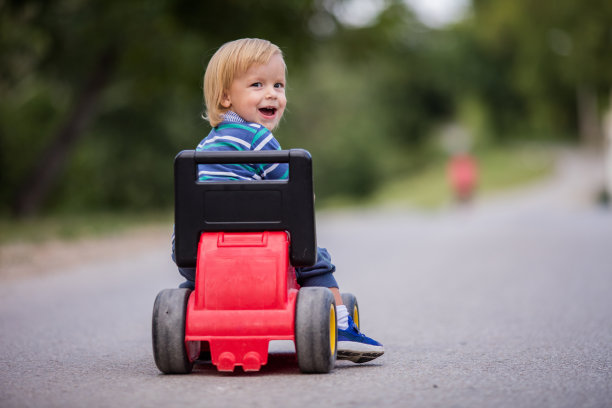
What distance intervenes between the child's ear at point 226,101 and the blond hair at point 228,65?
0.01 metres

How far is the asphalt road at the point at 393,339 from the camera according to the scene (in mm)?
3725

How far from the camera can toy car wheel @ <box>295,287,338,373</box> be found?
4023 mm

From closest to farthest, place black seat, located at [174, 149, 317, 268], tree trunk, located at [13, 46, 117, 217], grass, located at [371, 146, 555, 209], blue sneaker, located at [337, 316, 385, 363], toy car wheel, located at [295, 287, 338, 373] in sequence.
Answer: toy car wheel, located at [295, 287, 338, 373] < black seat, located at [174, 149, 317, 268] < blue sneaker, located at [337, 316, 385, 363] < tree trunk, located at [13, 46, 117, 217] < grass, located at [371, 146, 555, 209]

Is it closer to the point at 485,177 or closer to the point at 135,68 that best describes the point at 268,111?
the point at 135,68

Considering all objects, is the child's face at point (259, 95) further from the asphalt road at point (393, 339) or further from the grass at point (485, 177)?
the grass at point (485, 177)

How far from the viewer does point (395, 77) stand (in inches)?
3031

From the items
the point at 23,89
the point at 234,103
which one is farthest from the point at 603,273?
the point at 23,89

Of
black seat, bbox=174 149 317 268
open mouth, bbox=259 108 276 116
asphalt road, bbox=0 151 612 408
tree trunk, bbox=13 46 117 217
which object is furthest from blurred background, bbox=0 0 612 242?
asphalt road, bbox=0 151 612 408

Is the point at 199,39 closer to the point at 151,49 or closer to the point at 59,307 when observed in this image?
the point at 151,49

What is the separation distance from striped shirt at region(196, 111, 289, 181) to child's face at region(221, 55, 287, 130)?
3.5 inches

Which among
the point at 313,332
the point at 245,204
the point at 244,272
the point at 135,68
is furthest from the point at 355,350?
the point at 135,68

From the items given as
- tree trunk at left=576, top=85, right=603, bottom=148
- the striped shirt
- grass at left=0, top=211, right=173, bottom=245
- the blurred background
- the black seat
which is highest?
tree trunk at left=576, top=85, right=603, bottom=148

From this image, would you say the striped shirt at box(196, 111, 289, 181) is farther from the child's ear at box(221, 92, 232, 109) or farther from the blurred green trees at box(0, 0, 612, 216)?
the blurred green trees at box(0, 0, 612, 216)

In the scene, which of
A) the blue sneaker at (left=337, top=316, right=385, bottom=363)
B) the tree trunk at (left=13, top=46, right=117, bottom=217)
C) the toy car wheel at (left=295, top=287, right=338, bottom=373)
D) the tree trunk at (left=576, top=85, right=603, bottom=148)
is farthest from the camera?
the tree trunk at (left=576, top=85, right=603, bottom=148)
